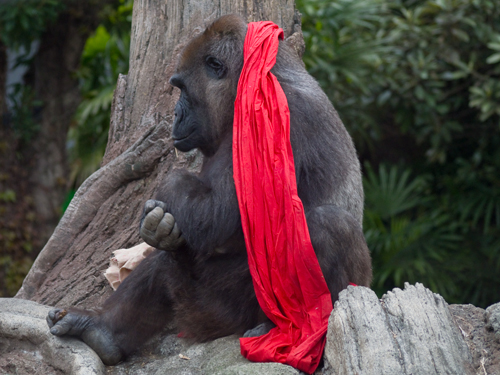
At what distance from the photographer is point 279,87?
2.51m

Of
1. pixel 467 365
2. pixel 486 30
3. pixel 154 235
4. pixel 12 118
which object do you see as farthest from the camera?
pixel 12 118

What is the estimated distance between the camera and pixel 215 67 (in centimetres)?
276

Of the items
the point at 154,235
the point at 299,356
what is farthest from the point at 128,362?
the point at 299,356

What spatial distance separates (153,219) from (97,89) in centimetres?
508

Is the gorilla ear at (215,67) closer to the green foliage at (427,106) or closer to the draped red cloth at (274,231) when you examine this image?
the draped red cloth at (274,231)

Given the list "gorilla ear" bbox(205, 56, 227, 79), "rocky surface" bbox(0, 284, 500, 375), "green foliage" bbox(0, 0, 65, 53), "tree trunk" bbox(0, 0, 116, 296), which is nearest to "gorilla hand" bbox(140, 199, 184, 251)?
"rocky surface" bbox(0, 284, 500, 375)

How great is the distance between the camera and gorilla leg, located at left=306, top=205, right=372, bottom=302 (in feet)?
7.80

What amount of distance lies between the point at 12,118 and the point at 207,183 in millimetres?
5027

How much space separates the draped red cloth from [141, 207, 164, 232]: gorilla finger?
35 centimetres

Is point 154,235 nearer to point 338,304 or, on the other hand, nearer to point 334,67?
point 338,304

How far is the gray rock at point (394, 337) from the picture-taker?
6.51 ft

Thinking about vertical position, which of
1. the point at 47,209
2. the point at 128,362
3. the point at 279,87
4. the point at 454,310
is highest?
the point at 279,87

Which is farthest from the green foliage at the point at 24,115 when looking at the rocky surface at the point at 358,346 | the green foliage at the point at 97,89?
the rocky surface at the point at 358,346

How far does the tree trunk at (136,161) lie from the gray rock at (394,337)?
5.11 ft
